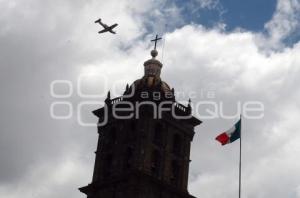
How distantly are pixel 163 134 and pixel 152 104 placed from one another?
3.55 meters

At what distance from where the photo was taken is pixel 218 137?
57781mm

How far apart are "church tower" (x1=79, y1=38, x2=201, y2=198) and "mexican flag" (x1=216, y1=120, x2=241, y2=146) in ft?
54.1

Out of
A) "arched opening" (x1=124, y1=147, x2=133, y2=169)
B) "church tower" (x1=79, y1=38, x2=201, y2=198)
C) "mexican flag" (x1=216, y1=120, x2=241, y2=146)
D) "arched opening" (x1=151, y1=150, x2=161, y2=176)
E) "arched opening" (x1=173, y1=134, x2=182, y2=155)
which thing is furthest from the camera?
"arched opening" (x1=173, y1=134, x2=182, y2=155)

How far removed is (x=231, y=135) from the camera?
57.5m

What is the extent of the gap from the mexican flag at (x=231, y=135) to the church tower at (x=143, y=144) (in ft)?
54.1

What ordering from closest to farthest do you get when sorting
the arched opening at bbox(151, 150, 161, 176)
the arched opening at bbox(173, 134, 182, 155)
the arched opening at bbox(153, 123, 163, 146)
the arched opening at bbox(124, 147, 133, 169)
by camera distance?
the arched opening at bbox(151, 150, 161, 176) → the arched opening at bbox(124, 147, 133, 169) → the arched opening at bbox(153, 123, 163, 146) → the arched opening at bbox(173, 134, 182, 155)

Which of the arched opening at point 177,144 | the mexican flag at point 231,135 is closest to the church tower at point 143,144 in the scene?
the arched opening at point 177,144

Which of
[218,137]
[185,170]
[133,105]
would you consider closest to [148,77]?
[133,105]

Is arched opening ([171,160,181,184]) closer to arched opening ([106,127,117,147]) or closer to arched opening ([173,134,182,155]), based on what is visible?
arched opening ([173,134,182,155])

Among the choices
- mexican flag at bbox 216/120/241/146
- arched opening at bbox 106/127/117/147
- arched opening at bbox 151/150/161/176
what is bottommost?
mexican flag at bbox 216/120/241/146

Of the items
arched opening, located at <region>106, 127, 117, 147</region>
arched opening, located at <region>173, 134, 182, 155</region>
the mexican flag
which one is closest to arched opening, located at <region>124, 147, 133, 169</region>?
arched opening, located at <region>106, 127, 117, 147</region>

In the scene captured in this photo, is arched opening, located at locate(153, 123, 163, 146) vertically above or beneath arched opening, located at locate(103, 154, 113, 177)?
above

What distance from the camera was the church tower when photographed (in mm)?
73312

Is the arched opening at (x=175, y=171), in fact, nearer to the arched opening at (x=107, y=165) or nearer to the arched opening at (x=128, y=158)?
the arched opening at (x=128, y=158)
